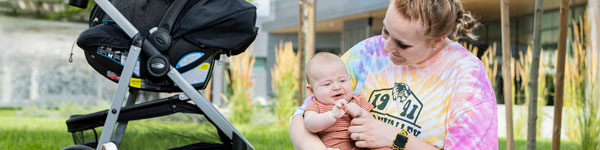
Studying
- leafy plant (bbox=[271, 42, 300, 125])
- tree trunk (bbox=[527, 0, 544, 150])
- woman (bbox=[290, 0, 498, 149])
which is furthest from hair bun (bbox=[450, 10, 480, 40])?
leafy plant (bbox=[271, 42, 300, 125])

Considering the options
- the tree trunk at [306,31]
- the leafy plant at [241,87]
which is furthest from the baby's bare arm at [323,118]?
the leafy plant at [241,87]

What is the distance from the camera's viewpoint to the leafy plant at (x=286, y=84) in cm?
730

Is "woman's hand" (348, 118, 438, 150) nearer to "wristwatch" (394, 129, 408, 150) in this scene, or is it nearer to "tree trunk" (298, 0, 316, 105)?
"wristwatch" (394, 129, 408, 150)

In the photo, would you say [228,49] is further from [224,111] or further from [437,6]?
[224,111]

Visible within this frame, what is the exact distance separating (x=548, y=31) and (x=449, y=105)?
893 cm

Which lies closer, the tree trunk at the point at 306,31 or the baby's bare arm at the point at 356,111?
the baby's bare arm at the point at 356,111

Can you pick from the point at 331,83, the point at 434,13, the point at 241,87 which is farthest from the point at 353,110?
the point at 241,87

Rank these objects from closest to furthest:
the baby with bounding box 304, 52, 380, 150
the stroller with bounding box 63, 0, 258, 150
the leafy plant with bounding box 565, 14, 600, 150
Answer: the baby with bounding box 304, 52, 380, 150 < the stroller with bounding box 63, 0, 258, 150 < the leafy plant with bounding box 565, 14, 600, 150

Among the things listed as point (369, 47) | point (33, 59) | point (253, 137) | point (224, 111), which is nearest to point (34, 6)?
point (33, 59)

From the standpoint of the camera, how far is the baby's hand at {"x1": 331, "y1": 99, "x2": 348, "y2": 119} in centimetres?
147

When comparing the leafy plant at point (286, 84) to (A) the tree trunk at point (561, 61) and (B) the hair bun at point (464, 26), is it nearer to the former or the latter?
(A) the tree trunk at point (561, 61)

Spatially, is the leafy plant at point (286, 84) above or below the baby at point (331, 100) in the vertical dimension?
below

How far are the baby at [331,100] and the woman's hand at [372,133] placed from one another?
32mm

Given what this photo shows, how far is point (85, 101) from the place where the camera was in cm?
1071
